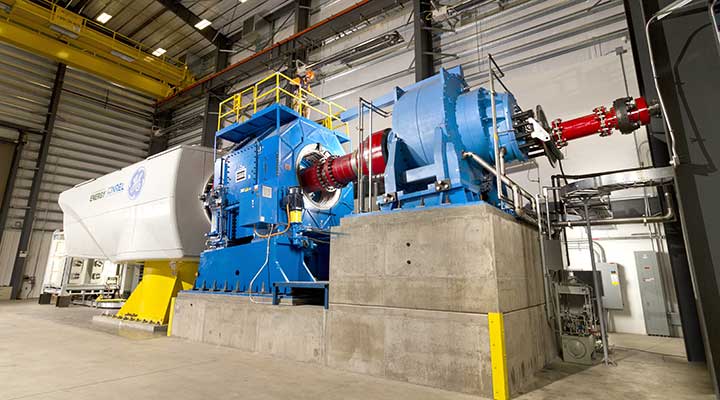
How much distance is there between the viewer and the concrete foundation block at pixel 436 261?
313 cm

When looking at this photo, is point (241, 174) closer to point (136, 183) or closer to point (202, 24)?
point (136, 183)

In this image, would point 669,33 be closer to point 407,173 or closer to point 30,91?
point 407,173

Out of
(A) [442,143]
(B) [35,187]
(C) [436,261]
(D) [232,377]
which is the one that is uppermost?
(B) [35,187]

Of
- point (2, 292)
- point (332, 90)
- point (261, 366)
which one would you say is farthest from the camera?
point (2, 292)

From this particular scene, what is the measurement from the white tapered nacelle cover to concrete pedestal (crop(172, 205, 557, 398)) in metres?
3.43

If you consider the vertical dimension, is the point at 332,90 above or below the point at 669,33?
above

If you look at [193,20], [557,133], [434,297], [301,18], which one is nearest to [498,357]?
[434,297]

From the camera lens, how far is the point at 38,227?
14219 millimetres

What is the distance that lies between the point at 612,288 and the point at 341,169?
5616 millimetres

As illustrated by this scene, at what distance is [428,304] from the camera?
3.31 meters

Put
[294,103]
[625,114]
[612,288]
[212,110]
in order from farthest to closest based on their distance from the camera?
[212,110], [294,103], [612,288], [625,114]

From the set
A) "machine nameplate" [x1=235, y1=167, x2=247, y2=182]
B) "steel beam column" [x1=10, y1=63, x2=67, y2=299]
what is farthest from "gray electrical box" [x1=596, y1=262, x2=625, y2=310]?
"steel beam column" [x1=10, y1=63, x2=67, y2=299]

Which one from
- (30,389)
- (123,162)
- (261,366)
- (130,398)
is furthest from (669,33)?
(123,162)

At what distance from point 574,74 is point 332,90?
6521mm
